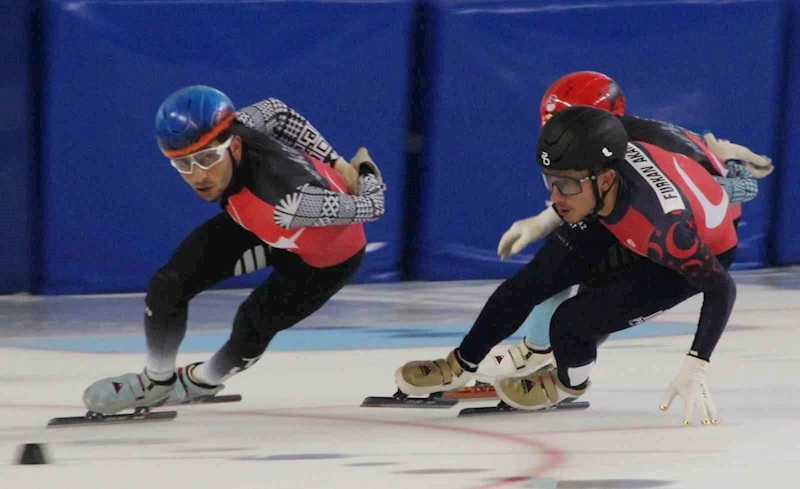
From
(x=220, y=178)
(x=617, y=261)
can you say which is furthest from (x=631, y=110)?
(x=220, y=178)

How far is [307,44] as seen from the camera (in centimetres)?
877

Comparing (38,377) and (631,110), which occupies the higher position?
(631,110)

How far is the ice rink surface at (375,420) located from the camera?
14.0ft

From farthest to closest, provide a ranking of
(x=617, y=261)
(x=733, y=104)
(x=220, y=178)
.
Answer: (x=733, y=104) → (x=617, y=261) → (x=220, y=178)

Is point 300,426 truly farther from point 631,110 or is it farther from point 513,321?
point 631,110

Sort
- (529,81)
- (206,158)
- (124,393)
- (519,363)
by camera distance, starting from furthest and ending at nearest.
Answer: (529,81) → (519,363) → (124,393) → (206,158)

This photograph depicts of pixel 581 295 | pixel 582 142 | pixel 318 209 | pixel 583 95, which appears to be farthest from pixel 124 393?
pixel 583 95

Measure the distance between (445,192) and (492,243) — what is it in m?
0.45

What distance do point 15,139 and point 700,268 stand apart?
483 cm

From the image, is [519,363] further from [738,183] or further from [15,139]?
[15,139]

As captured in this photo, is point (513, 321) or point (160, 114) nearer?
point (160, 114)

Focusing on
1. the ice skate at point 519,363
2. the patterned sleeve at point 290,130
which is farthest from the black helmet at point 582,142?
the ice skate at point 519,363

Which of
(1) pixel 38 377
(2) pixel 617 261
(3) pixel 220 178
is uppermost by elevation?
(3) pixel 220 178

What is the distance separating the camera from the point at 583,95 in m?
5.39
